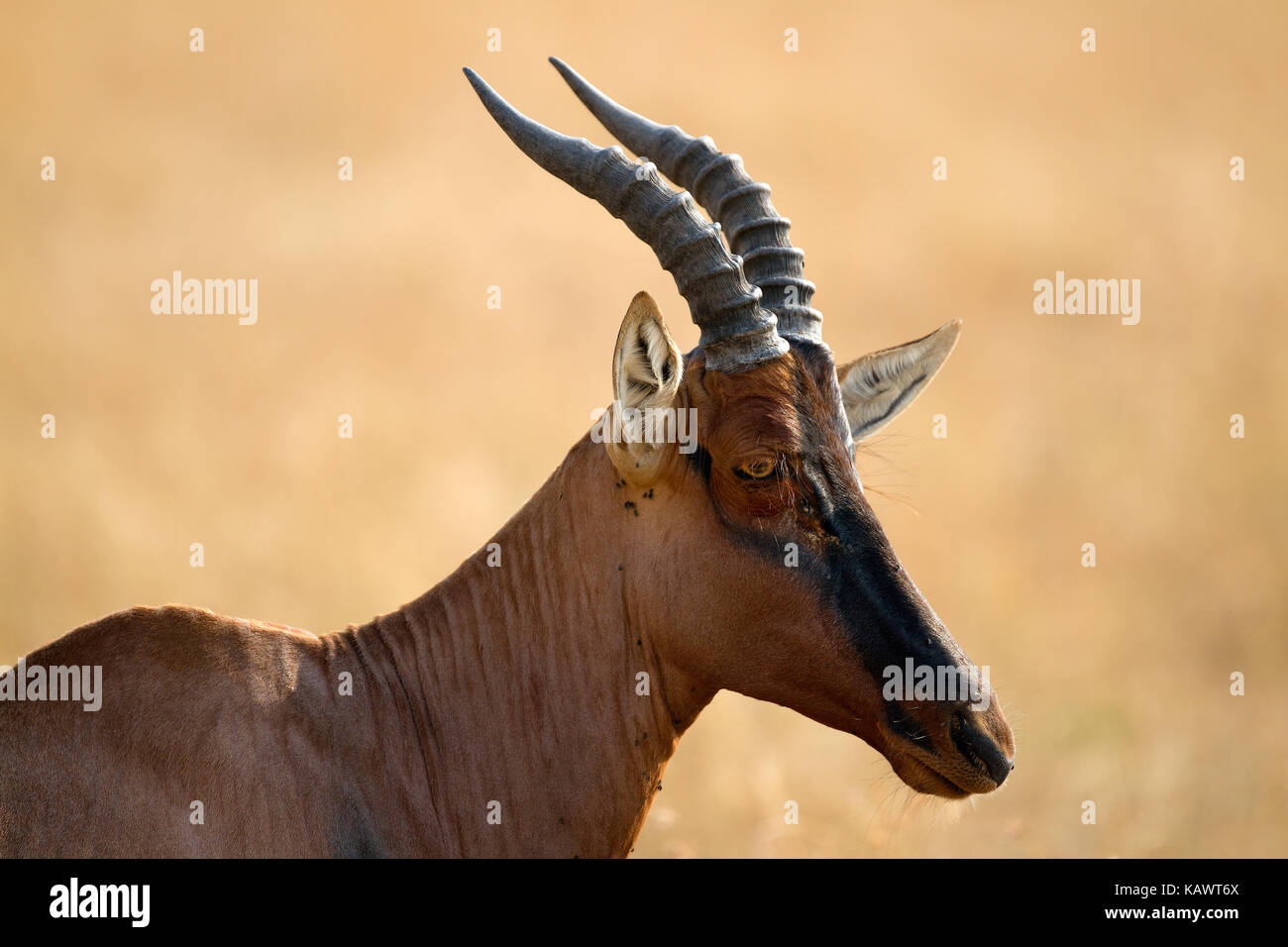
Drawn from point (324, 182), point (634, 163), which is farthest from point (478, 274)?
point (634, 163)

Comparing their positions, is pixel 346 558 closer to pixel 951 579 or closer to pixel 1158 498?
pixel 951 579

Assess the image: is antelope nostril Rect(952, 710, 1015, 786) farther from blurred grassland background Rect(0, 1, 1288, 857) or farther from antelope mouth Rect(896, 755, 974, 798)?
blurred grassland background Rect(0, 1, 1288, 857)

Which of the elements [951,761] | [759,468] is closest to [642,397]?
[759,468]

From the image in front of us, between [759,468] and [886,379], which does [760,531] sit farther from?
[886,379]

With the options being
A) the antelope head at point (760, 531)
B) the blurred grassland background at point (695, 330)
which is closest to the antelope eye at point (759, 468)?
the antelope head at point (760, 531)

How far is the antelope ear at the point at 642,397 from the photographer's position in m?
5.13

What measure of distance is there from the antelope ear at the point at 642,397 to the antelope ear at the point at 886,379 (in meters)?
1.34

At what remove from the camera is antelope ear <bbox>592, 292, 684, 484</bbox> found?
5129 millimetres

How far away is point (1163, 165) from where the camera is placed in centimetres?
2312

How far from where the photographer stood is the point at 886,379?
21.1ft

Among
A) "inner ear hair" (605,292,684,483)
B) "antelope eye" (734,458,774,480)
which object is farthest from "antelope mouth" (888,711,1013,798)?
"inner ear hair" (605,292,684,483)

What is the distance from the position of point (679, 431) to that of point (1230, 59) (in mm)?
24169

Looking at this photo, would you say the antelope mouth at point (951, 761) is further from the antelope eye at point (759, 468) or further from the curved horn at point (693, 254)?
the curved horn at point (693, 254)

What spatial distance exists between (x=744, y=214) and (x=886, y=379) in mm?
Answer: 1078
